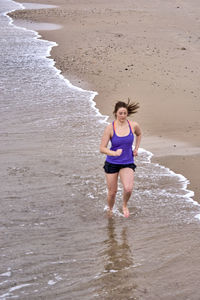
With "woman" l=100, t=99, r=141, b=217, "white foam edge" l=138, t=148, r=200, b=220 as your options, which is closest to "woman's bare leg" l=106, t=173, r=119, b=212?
"woman" l=100, t=99, r=141, b=217

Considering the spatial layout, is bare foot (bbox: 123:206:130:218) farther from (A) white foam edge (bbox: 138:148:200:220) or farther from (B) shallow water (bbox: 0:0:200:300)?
(A) white foam edge (bbox: 138:148:200:220)

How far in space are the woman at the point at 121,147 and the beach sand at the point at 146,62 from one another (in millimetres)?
1273

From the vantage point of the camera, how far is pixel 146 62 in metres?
→ 17.4

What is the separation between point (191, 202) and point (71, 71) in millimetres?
10429

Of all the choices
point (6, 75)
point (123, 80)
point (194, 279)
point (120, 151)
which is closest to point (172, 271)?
point (194, 279)

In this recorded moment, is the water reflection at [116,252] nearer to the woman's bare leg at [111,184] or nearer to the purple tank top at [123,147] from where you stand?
the woman's bare leg at [111,184]

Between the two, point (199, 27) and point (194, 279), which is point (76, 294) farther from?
point (199, 27)

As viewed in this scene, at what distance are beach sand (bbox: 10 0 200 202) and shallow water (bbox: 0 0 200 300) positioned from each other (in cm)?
78

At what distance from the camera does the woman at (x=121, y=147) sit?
6746 millimetres

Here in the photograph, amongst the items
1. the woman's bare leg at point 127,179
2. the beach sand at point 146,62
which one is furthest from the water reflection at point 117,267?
the beach sand at point 146,62

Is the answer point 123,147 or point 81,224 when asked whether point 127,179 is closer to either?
point 123,147

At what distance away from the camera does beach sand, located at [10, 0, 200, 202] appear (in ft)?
34.8

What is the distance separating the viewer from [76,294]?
5.35 meters

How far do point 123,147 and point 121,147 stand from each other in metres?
0.02
